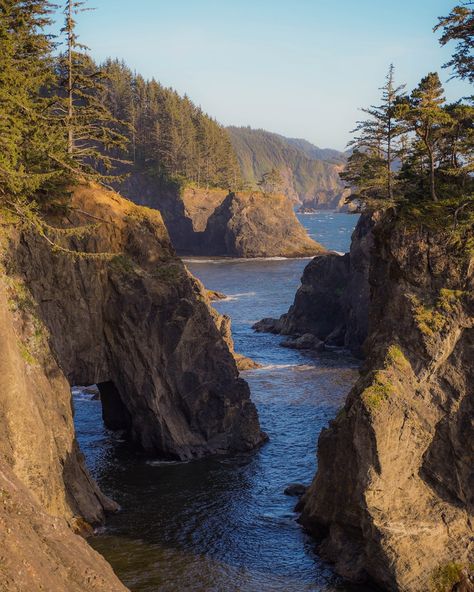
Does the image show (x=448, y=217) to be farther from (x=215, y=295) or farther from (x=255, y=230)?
(x=255, y=230)

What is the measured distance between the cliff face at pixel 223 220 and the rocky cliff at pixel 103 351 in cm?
10800

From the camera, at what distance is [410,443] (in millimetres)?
33875

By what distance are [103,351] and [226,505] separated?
14077mm

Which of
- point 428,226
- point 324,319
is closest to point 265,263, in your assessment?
point 324,319

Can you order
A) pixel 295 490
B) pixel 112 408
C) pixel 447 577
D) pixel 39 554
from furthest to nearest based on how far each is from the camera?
pixel 112 408
pixel 295 490
pixel 447 577
pixel 39 554

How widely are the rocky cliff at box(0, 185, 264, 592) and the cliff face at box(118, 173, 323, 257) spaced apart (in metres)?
108

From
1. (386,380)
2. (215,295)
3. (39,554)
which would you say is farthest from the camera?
(215,295)

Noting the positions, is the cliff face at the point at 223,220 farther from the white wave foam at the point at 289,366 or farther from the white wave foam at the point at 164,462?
the white wave foam at the point at 164,462

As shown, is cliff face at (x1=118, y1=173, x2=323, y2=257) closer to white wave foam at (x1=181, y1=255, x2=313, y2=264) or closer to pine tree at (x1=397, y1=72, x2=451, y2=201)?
white wave foam at (x1=181, y1=255, x2=313, y2=264)

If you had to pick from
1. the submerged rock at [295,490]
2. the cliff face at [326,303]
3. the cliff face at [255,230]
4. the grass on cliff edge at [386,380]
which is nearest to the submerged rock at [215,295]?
the cliff face at [326,303]

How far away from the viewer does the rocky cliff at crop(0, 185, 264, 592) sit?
34.8 m

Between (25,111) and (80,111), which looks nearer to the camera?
(25,111)

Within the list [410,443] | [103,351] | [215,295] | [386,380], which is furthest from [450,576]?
[215,295]

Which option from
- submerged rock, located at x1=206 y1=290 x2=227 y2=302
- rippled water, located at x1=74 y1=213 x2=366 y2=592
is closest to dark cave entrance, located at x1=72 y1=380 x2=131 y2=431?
rippled water, located at x1=74 y1=213 x2=366 y2=592
